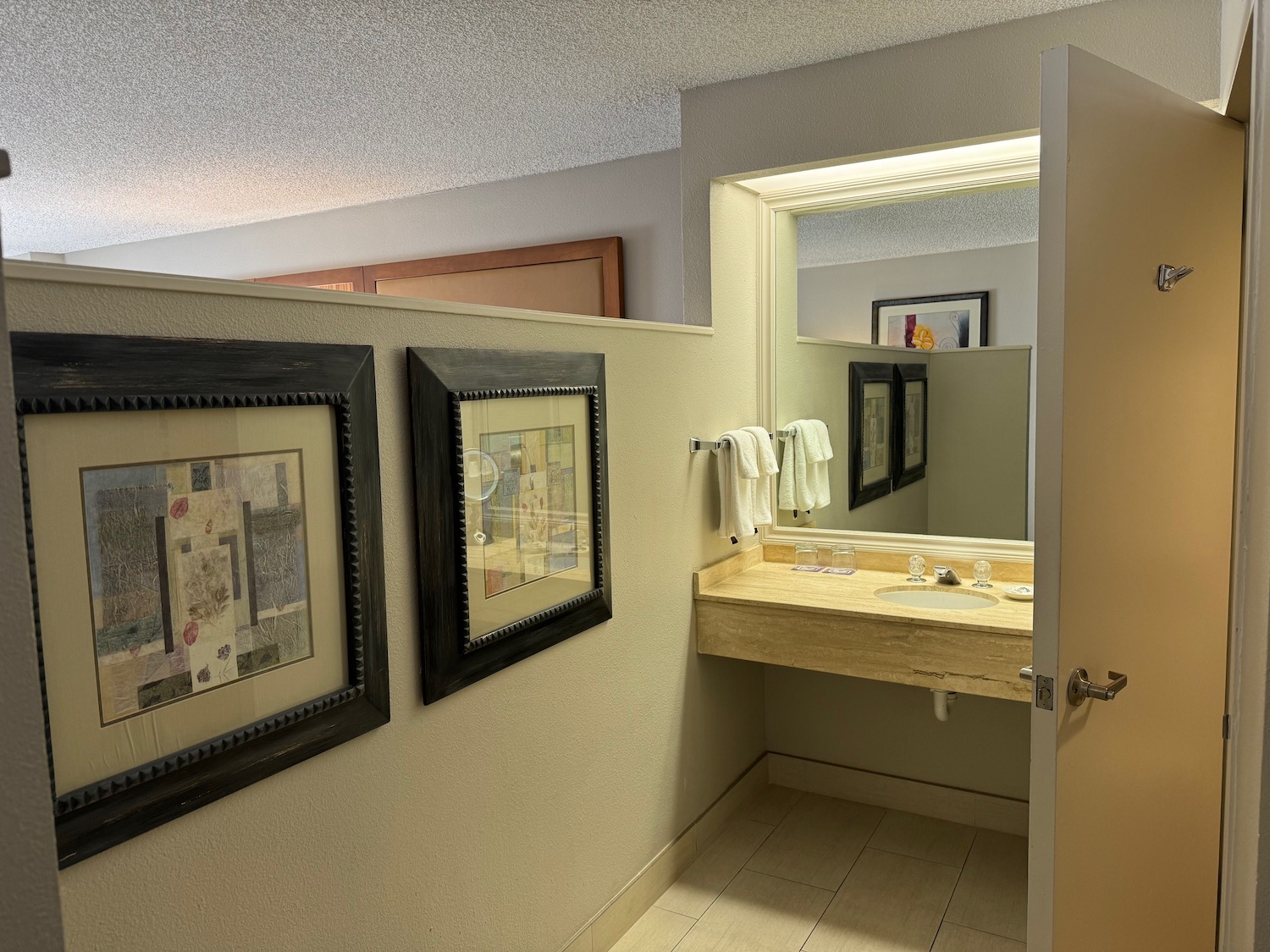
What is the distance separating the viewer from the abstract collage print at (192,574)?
1206 millimetres

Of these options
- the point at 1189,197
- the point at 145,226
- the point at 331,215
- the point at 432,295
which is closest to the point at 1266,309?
the point at 1189,197

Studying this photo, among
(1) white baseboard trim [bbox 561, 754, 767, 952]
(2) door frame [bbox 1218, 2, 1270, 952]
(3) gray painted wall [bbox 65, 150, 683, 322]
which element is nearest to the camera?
(2) door frame [bbox 1218, 2, 1270, 952]

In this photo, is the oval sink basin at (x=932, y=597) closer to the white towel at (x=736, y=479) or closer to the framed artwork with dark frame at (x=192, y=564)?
the white towel at (x=736, y=479)

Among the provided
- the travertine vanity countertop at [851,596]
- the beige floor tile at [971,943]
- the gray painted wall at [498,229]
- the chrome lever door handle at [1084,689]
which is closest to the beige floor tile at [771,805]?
the beige floor tile at [971,943]

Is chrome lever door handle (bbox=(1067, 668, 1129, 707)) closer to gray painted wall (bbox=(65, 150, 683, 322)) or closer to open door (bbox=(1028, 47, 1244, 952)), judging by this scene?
open door (bbox=(1028, 47, 1244, 952))

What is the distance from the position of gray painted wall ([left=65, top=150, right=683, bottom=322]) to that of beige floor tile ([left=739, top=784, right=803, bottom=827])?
184 centimetres

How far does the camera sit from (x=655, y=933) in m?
2.44

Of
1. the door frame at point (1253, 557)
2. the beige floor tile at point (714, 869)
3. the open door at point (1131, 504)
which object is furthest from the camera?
the beige floor tile at point (714, 869)

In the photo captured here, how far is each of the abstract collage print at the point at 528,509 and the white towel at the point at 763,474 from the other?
0.88m

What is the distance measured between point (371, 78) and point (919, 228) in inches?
67.0

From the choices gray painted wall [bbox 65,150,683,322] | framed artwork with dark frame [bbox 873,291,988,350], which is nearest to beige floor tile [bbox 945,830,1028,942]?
framed artwork with dark frame [bbox 873,291,988,350]

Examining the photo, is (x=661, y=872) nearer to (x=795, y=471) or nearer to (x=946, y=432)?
(x=795, y=471)

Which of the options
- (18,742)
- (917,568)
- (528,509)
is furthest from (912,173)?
(18,742)

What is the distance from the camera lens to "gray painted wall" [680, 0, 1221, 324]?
217cm
